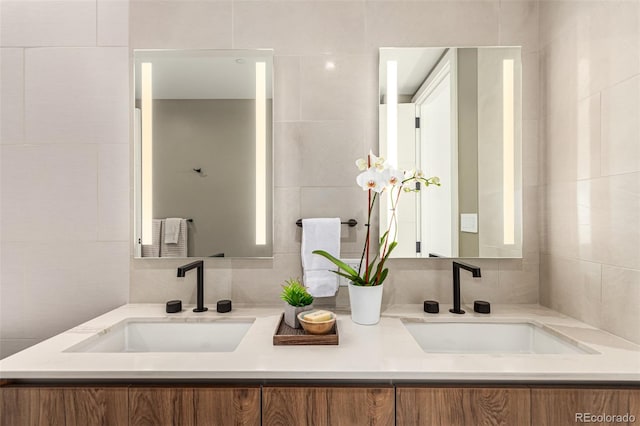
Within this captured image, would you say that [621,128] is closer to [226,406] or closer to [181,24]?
[226,406]

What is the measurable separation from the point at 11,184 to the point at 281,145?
3.57ft

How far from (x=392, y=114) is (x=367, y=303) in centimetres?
73

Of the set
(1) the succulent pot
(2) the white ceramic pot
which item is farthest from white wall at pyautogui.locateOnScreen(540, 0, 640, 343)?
(1) the succulent pot

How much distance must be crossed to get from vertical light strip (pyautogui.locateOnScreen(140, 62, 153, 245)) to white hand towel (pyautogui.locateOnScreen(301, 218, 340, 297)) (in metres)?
0.62

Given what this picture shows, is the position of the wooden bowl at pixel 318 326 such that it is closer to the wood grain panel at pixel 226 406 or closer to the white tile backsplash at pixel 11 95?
the wood grain panel at pixel 226 406

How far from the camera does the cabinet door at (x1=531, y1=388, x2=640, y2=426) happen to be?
763 mm

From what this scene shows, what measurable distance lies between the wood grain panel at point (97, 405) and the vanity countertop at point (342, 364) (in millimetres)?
34

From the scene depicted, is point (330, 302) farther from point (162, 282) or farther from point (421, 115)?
point (421, 115)

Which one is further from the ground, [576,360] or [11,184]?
[11,184]

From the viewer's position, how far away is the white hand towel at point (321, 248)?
49.8 inches

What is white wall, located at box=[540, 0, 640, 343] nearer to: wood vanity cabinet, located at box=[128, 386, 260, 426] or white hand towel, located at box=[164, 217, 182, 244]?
wood vanity cabinet, located at box=[128, 386, 260, 426]

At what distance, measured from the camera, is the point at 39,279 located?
4.38ft

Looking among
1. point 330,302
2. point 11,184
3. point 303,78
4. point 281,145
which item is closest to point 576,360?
point 330,302

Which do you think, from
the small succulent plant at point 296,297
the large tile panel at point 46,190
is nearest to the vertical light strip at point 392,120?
the small succulent plant at point 296,297
